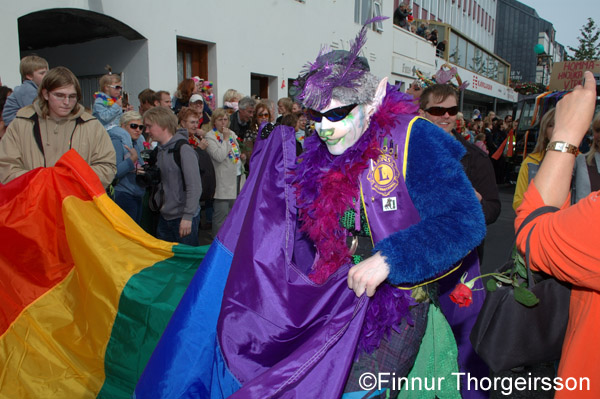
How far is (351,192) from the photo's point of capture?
1.82m

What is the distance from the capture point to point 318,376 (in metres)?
1.59

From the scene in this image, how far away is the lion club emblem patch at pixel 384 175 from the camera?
5.70ft

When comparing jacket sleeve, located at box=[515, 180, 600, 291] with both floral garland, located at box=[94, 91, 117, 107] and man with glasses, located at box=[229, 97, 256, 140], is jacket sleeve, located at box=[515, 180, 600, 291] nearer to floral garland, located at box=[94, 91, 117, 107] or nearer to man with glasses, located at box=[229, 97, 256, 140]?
floral garland, located at box=[94, 91, 117, 107]

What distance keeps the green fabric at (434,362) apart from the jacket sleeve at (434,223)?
A: 1.38 ft

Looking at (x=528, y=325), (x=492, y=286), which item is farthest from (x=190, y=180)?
(x=528, y=325)

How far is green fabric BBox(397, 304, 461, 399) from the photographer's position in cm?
190

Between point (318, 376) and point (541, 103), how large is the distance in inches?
446

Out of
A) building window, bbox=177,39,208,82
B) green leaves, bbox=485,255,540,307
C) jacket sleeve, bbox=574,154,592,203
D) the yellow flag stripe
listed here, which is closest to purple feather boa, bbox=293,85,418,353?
green leaves, bbox=485,255,540,307

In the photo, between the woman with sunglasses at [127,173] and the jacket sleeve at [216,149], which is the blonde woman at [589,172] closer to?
the woman with sunglasses at [127,173]

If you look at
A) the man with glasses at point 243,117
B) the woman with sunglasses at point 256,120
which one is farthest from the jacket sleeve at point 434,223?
the man with glasses at point 243,117

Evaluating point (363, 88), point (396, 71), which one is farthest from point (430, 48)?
point (363, 88)

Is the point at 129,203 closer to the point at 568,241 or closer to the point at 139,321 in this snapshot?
the point at 139,321

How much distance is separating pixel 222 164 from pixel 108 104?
142 centimetres

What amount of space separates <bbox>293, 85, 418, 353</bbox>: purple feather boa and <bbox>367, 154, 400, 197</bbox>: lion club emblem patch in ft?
0.12
